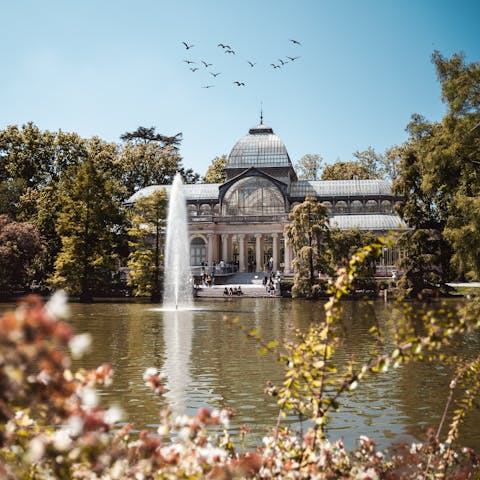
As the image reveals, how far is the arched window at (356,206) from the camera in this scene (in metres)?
64.4

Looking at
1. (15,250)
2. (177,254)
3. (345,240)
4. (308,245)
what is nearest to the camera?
(177,254)

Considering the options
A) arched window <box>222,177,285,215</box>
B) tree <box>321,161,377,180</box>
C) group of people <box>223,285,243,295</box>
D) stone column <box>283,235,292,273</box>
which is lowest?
group of people <box>223,285,243,295</box>

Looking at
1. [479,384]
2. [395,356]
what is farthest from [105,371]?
[479,384]

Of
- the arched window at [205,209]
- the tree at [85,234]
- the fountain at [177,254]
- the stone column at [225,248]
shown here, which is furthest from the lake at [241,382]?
the arched window at [205,209]

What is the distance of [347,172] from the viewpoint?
80.8 m

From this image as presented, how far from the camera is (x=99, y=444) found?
2867mm

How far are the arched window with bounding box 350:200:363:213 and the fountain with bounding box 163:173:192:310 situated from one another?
80.4 feet

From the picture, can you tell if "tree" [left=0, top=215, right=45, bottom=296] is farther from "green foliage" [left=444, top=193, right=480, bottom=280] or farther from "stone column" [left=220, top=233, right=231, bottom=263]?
"green foliage" [left=444, top=193, right=480, bottom=280]

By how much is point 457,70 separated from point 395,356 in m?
24.5

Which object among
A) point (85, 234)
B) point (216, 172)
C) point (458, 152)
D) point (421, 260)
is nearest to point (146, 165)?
point (216, 172)

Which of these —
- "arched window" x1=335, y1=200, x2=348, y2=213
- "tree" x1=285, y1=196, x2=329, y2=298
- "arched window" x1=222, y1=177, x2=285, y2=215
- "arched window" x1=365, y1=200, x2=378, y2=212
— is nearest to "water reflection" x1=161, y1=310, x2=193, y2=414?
"tree" x1=285, y1=196, x2=329, y2=298

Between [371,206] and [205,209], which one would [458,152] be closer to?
[371,206]

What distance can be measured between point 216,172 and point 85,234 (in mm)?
40617

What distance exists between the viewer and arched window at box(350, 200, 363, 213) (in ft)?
211
